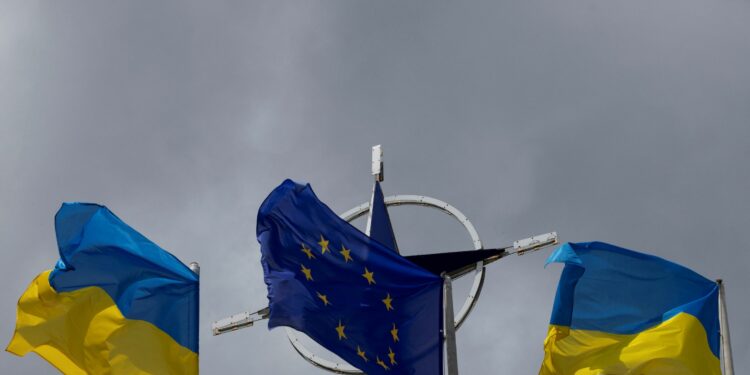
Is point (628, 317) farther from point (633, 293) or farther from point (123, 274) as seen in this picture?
point (123, 274)

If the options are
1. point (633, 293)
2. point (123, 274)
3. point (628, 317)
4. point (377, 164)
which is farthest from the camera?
point (377, 164)

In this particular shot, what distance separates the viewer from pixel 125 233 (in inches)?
1348

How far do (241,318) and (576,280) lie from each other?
408 inches

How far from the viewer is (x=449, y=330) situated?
33.5 metres

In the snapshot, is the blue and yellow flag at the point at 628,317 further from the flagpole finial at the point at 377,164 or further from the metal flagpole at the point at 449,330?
the flagpole finial at the point at 377,164

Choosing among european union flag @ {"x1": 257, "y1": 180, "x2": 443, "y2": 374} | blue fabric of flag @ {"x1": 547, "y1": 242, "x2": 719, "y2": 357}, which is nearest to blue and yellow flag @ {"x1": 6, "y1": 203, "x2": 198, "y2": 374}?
european union flag @ {"x1": 257, "y1": 180, "x2": 443, "y2": 374}

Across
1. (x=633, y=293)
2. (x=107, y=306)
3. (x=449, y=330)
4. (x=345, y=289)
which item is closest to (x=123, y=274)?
(x=107, y=306)

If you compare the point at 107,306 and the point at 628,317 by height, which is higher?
the point at 107,306

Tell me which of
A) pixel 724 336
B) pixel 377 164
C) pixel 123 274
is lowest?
pixel 724 336

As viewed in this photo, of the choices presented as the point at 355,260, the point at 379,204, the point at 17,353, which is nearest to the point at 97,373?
the point at 17,353

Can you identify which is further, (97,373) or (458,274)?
(458,274)

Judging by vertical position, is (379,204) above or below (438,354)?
above

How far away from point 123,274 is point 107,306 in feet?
2.91

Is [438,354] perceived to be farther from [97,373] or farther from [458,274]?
[97,373]
